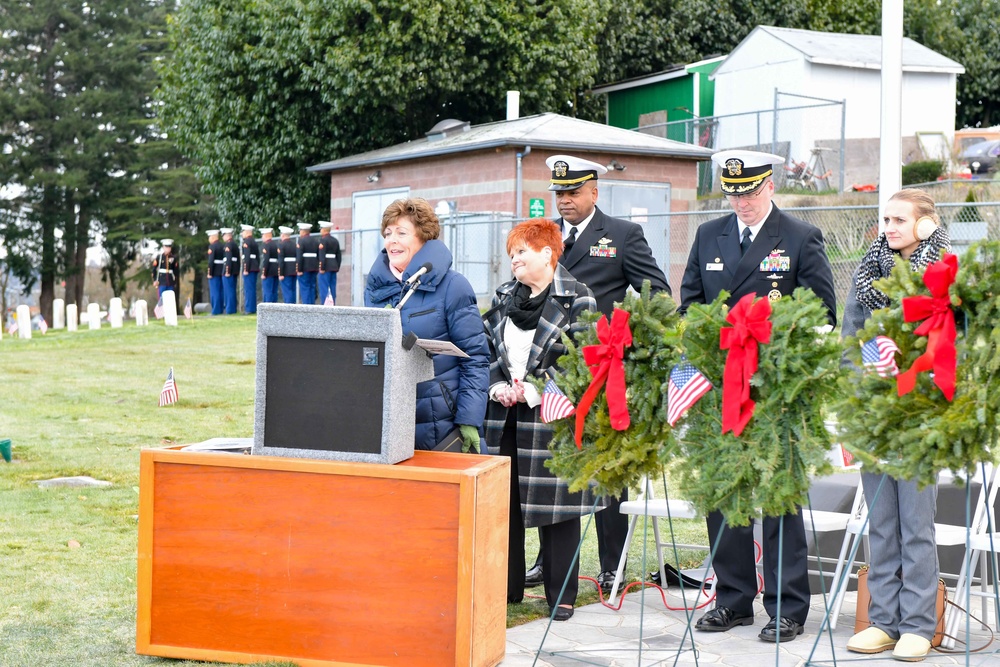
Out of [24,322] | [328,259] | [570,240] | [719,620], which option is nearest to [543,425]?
[570,240]

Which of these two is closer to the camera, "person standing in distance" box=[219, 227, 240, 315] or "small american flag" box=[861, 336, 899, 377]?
"small american flag" box=[861, 336, 899, 377]

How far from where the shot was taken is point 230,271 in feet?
94.9

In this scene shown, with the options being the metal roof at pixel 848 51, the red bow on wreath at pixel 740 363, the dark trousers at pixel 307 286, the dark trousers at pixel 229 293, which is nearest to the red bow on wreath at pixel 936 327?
the red bow on wreath at pixel 740 363

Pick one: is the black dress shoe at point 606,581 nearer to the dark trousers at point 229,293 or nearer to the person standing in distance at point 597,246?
the person standing in distance at point 597,246

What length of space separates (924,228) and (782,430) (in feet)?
4.42

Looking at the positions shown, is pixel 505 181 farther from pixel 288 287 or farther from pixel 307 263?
pixel 288 287

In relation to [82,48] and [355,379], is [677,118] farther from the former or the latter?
[355,379]

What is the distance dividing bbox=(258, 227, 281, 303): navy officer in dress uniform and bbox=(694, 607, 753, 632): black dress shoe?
22.5 metres

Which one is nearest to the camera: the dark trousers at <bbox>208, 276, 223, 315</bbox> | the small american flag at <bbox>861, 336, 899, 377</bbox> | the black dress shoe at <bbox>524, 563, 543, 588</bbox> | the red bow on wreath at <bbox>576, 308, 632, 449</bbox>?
the small american flag at <bbox>861, 336, 899, 377</bbox>

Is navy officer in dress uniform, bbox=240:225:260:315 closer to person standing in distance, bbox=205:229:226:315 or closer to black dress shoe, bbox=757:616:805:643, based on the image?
person standing in distance, bbox=205:229:226:315

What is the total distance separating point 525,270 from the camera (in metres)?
5.53

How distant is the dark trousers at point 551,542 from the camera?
18.6ft

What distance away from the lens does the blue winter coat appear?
5273 mm

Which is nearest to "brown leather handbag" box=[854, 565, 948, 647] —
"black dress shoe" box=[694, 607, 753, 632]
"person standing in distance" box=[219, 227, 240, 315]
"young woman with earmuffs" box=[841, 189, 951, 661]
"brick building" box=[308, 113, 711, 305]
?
"young woman with earmuffs" box=[841, 189, 951, 661]
